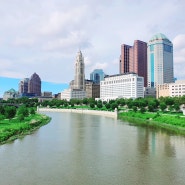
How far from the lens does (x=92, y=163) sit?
83.7ft

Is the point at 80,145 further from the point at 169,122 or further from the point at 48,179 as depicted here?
the point at 169,122

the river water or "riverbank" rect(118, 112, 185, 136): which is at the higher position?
"riverbank" rect(118, 112, 185, 136)

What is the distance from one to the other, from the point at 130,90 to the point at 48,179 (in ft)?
560

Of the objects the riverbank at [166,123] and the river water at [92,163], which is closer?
the river water at [92,163]

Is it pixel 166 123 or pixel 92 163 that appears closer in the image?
pixel 92 163

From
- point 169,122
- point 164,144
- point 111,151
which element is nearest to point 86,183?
point 111,151

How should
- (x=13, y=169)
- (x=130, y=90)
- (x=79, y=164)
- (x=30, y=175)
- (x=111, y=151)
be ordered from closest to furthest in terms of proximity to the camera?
(x=30, y=175) → (x=13, y=169) → (x=79, y=164) → (x=111, y=151) → (x=130, y=90)

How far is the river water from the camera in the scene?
20.4m

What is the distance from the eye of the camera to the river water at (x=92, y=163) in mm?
20391

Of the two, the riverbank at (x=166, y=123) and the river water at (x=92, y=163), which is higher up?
the riverbank at (x=166, y=123)

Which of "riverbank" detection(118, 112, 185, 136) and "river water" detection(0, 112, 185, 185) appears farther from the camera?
"riverbank" detection(118, 112, 185, 136)

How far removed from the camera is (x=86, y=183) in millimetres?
19672

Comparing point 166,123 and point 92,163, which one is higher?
point 166,123

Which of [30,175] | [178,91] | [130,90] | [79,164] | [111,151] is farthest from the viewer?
[130,90]
